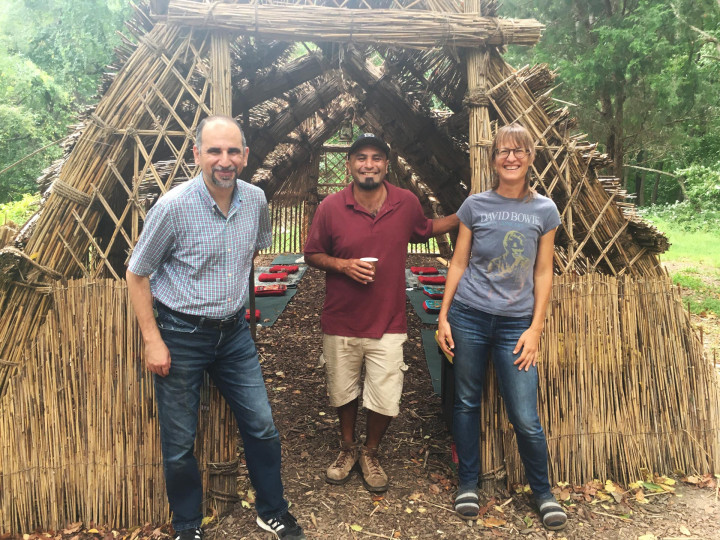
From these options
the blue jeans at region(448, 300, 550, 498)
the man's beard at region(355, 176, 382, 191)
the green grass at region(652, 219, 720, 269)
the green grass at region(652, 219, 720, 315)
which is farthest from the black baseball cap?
the green grass at region(652, 219, 720, 269)

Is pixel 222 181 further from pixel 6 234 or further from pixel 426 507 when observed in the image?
pixel 426 507

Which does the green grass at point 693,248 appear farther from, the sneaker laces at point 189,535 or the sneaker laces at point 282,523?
the sneaker laces at point 189,535

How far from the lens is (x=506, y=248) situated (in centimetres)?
220

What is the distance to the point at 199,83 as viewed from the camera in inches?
143

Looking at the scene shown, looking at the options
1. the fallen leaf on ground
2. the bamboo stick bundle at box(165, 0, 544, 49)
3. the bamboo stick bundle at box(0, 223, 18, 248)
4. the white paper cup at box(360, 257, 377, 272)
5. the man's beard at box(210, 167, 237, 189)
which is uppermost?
the bamboo stick bundle at box(165, 0, 544, 49)

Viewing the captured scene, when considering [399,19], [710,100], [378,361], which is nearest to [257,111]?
[399,19]

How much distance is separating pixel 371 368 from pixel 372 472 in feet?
1.98

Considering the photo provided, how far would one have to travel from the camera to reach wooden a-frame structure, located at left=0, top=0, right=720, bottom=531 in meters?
2.32

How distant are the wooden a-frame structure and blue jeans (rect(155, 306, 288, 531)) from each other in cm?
29

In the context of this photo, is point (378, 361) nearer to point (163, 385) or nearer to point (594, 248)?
point (163, 385)

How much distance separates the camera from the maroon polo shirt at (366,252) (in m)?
2.46

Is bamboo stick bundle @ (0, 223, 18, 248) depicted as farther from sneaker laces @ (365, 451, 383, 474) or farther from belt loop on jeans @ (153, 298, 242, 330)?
sneaker laces @ (365, 451, 383, 474)

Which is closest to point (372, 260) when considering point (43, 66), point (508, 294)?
→ point (508, 294)

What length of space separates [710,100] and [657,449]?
7.42m
